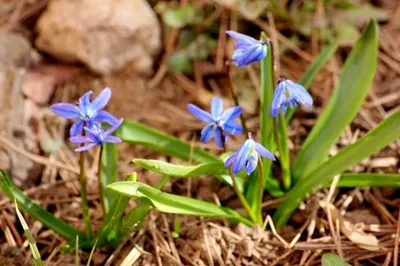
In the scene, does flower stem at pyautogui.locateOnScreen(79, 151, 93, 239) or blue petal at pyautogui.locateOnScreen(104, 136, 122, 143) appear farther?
flower stem at pyautogui.locateOnScreen(79, 151, 93, 239)

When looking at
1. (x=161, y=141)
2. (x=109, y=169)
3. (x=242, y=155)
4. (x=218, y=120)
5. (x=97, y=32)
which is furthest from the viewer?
(x=97, y=32)

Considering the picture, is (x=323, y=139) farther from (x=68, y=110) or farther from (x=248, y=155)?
(x=68, y=110)

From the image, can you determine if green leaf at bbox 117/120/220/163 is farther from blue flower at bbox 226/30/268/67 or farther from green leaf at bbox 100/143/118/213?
blue flower at bbox 226/30/268/67

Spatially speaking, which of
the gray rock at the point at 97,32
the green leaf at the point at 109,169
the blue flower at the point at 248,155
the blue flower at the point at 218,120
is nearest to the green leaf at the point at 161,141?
the green leaf at the point at 109,169

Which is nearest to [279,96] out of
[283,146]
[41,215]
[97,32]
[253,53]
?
[253,53]

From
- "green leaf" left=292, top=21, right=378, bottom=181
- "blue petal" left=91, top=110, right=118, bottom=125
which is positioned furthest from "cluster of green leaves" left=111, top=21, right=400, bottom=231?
"blue petal" left=91, top=110, right=118, bottom=125

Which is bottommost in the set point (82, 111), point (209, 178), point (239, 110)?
point (209, 178)
